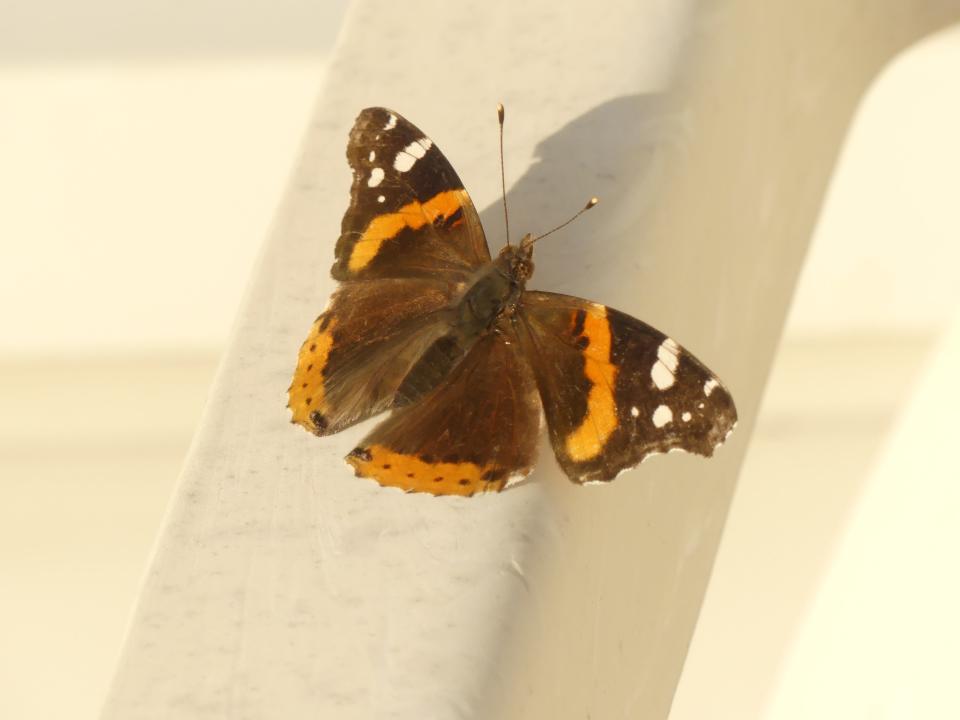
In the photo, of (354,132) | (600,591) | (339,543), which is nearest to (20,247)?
(354,132)

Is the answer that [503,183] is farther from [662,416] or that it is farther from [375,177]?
[662,416]

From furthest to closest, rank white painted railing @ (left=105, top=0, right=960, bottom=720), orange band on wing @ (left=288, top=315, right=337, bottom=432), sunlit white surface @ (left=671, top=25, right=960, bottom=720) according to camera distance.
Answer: sunlit white surface @ (left=671, top=25, right=960, bottom=720) → orange band on wing @ (left=288, top=315, right=337, bottom=432) → white painted railing @ (left=105, top=0, right=960, bottom=720)

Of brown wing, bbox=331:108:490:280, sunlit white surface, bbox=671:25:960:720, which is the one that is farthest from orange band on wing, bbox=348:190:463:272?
sunlit white surface, bbox=671:25:960:720

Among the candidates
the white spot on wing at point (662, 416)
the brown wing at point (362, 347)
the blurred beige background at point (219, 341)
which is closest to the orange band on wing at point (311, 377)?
the brown wing at point (362, 347)

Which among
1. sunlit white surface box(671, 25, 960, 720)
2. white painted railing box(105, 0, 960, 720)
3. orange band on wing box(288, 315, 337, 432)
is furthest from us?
sunlit white surface box(671, 25, 960, 720)

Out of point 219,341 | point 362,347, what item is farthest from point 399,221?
point 219,341

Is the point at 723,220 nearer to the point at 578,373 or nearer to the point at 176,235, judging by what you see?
the point at 578,373

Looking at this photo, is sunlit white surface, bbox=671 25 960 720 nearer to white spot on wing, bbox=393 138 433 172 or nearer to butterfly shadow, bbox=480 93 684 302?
butterfly shadow, bbox=480 93 684 302
